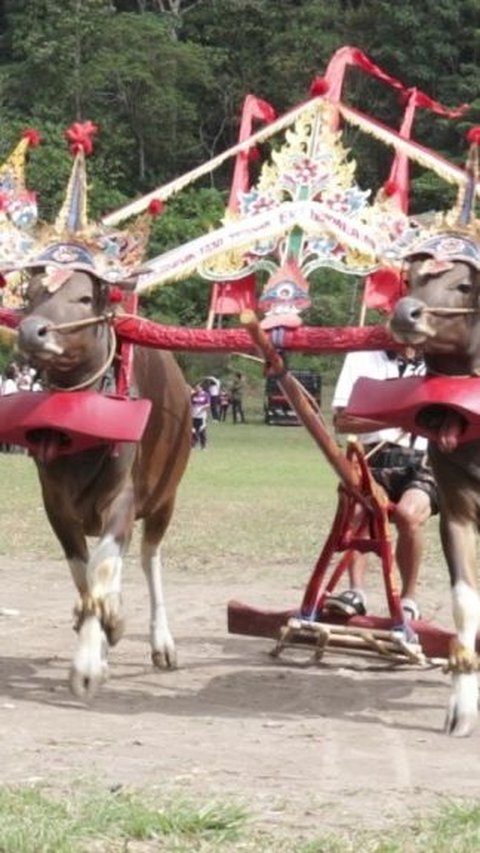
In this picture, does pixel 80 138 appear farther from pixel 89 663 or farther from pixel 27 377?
pixel 27 377

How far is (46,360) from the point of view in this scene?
8.43m

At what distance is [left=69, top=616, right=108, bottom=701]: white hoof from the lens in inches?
328

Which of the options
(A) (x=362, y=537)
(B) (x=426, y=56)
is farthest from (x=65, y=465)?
(B) (x=426, y=56)

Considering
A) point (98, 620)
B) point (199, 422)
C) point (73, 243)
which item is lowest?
point (199, 422)

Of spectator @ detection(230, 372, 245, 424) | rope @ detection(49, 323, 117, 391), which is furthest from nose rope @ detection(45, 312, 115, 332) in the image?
spectator @ detection(230, 372, 245, 424)

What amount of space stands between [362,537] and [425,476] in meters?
0.78

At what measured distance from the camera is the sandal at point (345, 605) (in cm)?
988

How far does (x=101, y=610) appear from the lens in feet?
27.8

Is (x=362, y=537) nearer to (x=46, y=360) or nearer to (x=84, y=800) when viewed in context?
(x=46, y=360)

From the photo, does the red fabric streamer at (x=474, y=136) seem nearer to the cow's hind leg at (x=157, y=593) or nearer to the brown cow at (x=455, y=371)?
the brown cow at (x=455, y=371)

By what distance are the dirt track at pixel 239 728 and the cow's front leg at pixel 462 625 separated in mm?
150

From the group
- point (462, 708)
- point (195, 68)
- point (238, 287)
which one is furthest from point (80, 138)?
point (195, 68)

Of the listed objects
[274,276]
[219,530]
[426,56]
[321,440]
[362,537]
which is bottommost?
[219,530]

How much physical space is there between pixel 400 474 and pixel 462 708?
2.99 m
